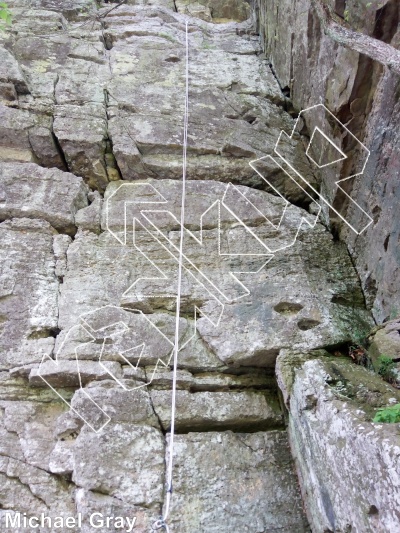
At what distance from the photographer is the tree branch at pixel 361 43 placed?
419 centimetres

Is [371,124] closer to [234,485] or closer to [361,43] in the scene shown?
[361,43]

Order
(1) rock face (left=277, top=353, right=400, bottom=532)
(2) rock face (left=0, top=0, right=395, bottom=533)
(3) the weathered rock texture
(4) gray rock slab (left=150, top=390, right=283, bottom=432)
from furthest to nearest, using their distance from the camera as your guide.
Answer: (3) the weathered rock texture → (4) gray rock slab (left=150, top=390, right=283, bottom=432) → (2) rock face (left=0, top=0, right=395, bottom=533) → (1) rock face (left=277, top=353, right=400, bottom=532)

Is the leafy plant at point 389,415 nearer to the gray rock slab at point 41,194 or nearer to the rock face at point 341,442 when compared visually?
the rock face at point 341,442

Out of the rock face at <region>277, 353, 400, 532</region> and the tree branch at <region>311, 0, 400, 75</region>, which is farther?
the tree branch at <region>311, 0, 400, 75</region>

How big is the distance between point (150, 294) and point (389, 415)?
2.52m

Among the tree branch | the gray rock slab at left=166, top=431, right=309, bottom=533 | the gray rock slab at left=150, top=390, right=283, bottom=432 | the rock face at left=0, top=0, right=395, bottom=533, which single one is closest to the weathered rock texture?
the tree branch

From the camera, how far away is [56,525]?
10.8 ft

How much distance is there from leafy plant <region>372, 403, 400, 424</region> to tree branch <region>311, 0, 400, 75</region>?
2820 millimetres

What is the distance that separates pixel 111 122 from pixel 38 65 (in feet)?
6.63

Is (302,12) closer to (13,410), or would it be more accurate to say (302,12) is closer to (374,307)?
(374,307)

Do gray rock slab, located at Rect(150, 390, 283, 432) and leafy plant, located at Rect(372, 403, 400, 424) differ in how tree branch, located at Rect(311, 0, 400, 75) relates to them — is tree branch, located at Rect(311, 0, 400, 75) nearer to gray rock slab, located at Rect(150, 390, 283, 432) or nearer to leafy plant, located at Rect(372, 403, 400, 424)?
leafy plant, located at Rect(372, 403, 400, 424)

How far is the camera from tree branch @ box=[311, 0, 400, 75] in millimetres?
4186
